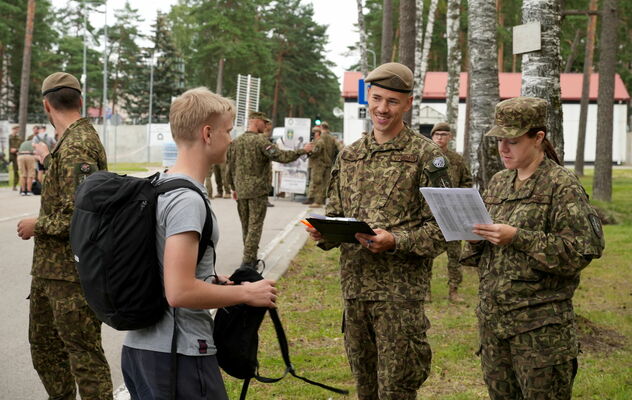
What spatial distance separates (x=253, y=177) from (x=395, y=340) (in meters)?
7.29

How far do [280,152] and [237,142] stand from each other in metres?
0.68

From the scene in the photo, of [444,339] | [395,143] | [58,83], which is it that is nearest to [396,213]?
[395,143]

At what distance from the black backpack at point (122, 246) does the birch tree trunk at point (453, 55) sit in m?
20.8

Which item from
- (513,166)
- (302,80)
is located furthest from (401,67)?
(302,80)

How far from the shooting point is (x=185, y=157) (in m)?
3.09

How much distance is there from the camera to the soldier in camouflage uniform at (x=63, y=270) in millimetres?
4535

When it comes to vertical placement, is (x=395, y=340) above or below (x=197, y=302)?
below

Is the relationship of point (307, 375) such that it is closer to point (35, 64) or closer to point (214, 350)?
point (214, 350)

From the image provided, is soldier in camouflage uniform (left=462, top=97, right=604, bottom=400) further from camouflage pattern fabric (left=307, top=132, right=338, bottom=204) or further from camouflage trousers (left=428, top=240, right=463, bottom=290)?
camouflage pattern fabric (left=307, top=132, right=338, bottom=204)

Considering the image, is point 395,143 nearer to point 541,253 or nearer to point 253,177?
point 541,253

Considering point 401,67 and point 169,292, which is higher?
point 401,67

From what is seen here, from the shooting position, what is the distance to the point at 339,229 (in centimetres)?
395

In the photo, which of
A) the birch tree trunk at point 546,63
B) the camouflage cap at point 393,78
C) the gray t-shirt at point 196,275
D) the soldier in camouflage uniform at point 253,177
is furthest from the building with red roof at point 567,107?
the gray t-shirt at point 196,275

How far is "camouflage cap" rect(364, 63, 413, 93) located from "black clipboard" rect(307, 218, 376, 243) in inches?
34.4
